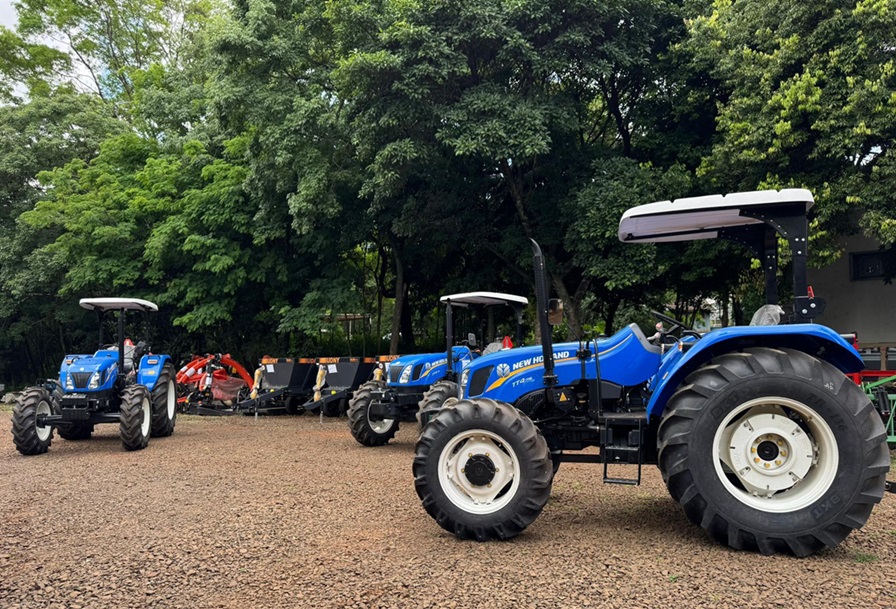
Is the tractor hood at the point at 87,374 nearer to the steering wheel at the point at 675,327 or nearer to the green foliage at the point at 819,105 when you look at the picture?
the steering wheel at the point at 675,327

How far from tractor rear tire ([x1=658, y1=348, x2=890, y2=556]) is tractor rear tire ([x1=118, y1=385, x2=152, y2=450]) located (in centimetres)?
822

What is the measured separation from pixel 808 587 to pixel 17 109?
90.5 ft

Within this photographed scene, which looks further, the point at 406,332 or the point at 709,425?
the point at 406,332

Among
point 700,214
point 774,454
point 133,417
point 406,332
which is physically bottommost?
point 133,417

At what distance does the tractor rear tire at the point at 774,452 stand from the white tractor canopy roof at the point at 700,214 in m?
0.98

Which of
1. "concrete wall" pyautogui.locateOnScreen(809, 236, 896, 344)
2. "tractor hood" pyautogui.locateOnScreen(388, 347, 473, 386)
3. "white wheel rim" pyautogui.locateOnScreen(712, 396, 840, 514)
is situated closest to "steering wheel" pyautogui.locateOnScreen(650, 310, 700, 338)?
"white wheel rim" pyautogui.locateOnScreen(712, 396, 840, 514)

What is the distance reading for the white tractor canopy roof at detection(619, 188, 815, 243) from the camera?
15.9 ft

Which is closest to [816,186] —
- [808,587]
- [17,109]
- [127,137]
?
[808,587]

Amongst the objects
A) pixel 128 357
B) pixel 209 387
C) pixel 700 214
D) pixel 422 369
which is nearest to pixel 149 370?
pixel 128 357

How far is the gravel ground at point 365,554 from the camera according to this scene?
13.0 feet

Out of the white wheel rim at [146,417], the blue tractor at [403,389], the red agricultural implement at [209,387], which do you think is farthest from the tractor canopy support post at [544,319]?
the red agricultural implement at [209,387]

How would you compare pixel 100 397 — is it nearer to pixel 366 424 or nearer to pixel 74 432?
pixel 74 432

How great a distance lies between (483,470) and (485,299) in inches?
224

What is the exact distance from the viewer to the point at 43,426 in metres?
10.3
